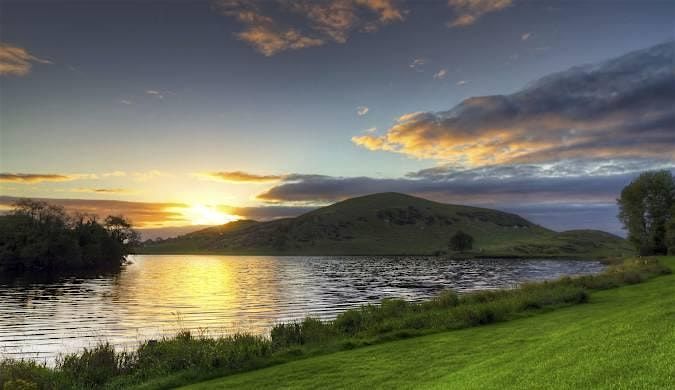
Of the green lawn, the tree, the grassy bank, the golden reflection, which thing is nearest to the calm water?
the golden reflection

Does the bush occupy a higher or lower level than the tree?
lower

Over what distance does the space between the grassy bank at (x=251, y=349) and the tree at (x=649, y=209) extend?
9237cm

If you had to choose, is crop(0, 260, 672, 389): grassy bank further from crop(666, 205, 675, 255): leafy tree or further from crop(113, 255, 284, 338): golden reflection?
crop(666, 205, 675, 255): leafy tree

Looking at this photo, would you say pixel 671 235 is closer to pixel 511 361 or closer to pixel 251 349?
pixel 511 361

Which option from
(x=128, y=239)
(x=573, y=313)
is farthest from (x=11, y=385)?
(x=128, y=239)

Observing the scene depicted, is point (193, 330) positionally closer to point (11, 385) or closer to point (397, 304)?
point (397, 304)

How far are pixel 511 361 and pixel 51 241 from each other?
16239cm

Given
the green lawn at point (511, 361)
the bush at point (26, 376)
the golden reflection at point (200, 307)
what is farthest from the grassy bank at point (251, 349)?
the golden reflection at point (200, 307)

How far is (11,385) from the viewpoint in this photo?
20.9 m

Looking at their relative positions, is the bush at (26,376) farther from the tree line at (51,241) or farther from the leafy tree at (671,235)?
the tree line at (51,241)

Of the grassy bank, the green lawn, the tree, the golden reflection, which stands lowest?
the golden reflection

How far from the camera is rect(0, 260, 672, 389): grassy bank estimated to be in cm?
2408

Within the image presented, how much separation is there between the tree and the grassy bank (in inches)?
3637

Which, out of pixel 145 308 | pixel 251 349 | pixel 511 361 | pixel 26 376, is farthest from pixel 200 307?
pixel 511 361
